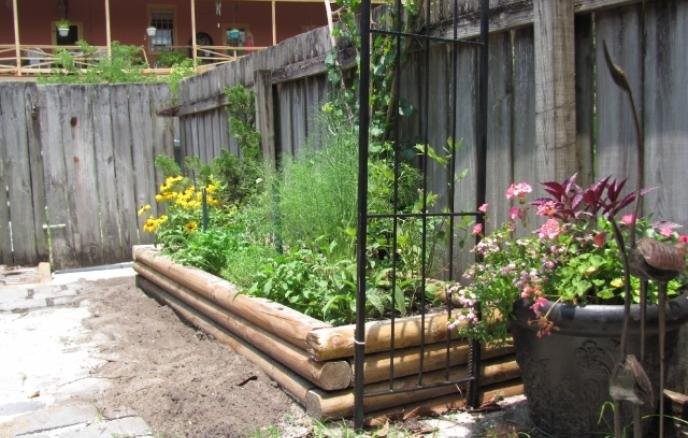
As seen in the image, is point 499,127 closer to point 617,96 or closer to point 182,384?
point 617,96

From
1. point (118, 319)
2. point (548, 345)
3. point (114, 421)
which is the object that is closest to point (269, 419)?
point (114, 421)

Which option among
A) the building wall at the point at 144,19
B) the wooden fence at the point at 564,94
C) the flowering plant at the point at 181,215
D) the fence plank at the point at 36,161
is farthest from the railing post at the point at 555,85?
the building wall at the point at 144,19

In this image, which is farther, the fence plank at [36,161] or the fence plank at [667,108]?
the fence plank at [36,161]

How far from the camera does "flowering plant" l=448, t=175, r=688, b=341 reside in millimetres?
2283

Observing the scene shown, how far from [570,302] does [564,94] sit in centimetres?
90

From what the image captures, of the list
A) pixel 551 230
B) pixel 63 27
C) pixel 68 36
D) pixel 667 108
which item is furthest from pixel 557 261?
pixel 68 36

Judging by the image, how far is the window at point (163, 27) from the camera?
67.8 feet

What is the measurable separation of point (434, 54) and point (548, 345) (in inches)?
70.7

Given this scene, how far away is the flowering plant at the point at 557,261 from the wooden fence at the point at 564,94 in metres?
0.21

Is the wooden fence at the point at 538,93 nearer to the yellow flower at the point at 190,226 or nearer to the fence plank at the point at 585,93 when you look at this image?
the fence plank at the point at 585,93

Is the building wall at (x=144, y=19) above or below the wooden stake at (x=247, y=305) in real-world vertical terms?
above

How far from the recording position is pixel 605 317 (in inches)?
86.5

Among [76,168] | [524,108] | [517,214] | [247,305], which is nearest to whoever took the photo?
[517,214]

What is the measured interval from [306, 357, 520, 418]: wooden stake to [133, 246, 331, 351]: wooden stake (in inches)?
9.6
